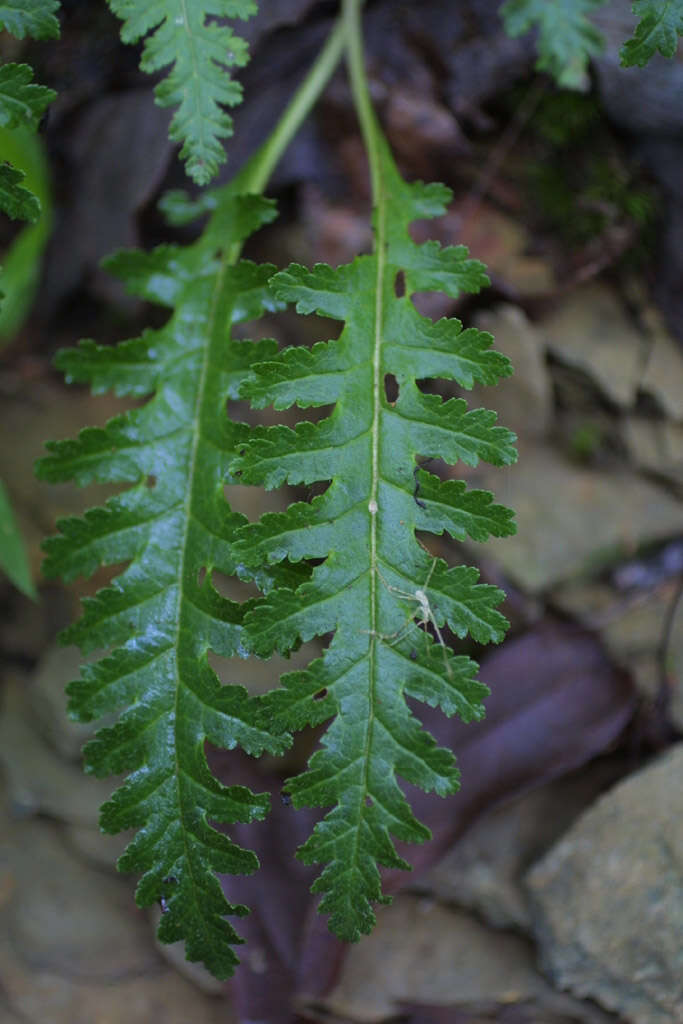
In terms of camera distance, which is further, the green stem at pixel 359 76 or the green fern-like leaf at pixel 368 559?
the green stem at pixel 359 76

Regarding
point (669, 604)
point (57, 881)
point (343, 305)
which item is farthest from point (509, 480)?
point (57, 881)

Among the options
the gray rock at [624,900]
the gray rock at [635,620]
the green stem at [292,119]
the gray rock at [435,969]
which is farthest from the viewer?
the gray rock at [635,620]

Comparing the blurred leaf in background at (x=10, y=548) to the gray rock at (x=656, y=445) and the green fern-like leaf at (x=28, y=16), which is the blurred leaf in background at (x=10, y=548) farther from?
the gray rock at (x=656, y=445)

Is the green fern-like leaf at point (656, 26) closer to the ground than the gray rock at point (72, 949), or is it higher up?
higher up

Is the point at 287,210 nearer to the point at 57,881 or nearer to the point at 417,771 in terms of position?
the point at 417,771

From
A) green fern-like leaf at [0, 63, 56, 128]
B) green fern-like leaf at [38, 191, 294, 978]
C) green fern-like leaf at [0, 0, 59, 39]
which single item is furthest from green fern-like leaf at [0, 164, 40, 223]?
green fern-like leaf at [38, 191, 294, 978]

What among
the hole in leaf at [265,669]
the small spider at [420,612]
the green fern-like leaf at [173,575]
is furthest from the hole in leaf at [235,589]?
the small spider at [420,612]
